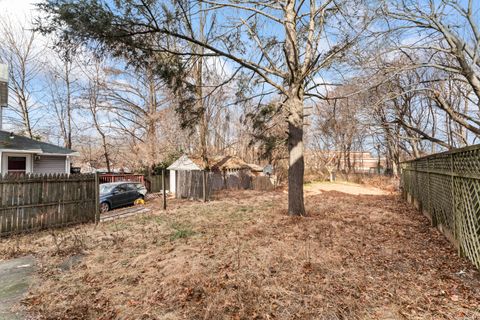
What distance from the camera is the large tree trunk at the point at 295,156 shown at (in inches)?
284

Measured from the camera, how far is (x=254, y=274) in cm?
357

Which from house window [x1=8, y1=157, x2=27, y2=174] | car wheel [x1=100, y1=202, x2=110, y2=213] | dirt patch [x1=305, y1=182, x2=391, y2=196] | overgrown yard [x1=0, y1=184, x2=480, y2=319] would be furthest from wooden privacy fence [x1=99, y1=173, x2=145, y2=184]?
overgrown yard [x1=0, y1=184, x2=480, y2=319]

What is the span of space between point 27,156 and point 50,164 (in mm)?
1265

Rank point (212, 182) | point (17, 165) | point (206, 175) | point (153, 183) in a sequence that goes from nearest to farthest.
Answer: point (17, 165) < point (206, 175) < point (212, 182) < point (153, 183)

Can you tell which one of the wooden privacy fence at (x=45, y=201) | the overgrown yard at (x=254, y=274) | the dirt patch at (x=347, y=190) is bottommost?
the overgrown yard at (x=254, y=274)

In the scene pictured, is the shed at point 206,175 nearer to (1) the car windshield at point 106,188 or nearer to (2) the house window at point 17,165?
(1) the car windshield at point 106,188

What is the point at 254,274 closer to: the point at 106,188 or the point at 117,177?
the point at 106,188

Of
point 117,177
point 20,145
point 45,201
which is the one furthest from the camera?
point 117,177

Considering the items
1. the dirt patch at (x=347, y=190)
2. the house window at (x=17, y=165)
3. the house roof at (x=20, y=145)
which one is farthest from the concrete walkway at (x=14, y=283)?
the dirt patch at (x=347, y=190)

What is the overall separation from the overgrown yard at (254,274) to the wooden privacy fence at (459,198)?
288 millimetres

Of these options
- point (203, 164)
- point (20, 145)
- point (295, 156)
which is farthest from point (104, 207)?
point (295, 156)

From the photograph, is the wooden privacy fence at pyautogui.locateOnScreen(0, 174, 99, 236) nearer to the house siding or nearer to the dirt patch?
the house siding

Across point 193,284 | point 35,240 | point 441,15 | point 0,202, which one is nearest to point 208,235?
point 193,284

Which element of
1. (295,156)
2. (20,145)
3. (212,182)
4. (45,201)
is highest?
(20,145)
